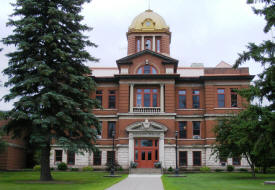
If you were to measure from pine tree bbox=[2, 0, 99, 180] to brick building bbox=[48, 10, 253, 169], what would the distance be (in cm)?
1463

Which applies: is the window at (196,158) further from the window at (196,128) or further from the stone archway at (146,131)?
the stone archway at (146,131)

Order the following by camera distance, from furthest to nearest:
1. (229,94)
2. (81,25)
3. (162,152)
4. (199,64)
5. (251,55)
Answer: (199,64), (229,94), (162,152), (81,25), (251,55)

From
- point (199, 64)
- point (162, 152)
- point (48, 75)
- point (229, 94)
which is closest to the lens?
point (48, 75)

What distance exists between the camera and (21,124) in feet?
73.2

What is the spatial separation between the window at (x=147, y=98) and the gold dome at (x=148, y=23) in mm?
12135

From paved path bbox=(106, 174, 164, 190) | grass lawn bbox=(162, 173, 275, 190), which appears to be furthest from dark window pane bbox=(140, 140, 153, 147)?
paved path bbox=(106, 174, 164, 190)

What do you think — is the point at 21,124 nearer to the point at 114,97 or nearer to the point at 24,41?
the point at 24,41

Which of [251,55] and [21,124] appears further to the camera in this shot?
[21,124]

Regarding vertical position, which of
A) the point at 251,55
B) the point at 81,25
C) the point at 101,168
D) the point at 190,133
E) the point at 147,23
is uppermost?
the point at 147,23

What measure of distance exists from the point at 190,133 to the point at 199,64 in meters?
11.5

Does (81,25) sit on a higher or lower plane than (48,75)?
higher

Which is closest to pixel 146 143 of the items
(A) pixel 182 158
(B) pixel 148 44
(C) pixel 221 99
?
(A) pixel 182 158

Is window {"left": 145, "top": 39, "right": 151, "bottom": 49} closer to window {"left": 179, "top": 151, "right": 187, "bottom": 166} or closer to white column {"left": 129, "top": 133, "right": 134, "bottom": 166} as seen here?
white column {"left": 129, "top": 133, "right": 134, "bottom": 166}

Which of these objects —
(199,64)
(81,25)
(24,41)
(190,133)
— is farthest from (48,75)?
(199,64)
